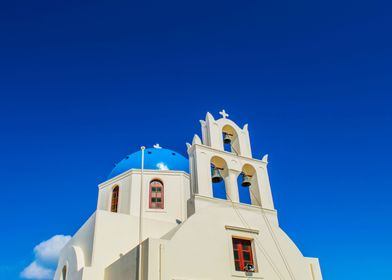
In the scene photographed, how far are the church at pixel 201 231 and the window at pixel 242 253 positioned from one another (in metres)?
0.04

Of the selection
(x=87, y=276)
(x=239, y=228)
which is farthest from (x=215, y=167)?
(x=87, y=276)

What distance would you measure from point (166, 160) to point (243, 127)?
5.40 m

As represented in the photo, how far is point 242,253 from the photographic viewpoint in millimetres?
13008

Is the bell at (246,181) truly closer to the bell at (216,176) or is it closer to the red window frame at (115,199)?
the bell at (216,176)

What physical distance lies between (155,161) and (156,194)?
2128 millimetres

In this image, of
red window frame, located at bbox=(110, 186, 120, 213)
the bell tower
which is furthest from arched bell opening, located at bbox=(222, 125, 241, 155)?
red window frame, located at bbox=(110, 186, 120, 213)

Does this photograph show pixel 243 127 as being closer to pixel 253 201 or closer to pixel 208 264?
pixel 253 201

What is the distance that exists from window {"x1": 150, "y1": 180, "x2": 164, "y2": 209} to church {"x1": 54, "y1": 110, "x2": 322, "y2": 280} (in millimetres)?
51

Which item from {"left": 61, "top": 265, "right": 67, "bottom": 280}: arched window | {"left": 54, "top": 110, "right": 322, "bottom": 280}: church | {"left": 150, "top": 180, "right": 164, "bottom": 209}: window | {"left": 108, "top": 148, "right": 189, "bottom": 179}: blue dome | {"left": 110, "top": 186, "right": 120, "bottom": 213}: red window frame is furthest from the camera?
{"left": 108, "top": 148, "right": 189, "bottom": 179}: blue dome

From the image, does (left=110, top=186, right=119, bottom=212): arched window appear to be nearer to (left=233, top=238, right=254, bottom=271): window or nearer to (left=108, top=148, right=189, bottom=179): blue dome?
(left=108, top=148, right=189, bottom=179): blue dome

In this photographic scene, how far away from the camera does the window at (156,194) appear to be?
1806 centimetres

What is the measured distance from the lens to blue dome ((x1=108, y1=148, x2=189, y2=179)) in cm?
1958

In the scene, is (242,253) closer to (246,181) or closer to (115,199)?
(246,181)

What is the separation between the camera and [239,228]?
13.3 metres
